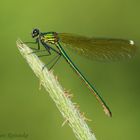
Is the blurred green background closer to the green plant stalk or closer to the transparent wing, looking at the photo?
the transparent wing

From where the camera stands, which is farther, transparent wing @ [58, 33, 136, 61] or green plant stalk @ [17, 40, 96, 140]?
transparent wing @ [58, 33, 136, 61]

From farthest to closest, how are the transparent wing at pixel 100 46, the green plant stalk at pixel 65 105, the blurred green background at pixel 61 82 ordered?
1. the blurred green background at pixel 61 82
2. the transparent wing at pixel 100 46
3. the green plant stalk at pixel 65 105

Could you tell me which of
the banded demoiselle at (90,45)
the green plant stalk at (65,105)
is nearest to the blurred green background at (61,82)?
the banded demoiselle at (90,45)

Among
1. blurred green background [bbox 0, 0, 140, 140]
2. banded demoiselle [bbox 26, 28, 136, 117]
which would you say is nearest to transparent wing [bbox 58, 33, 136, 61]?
banded demoiselle [bbox 26, 28, 136, 117]

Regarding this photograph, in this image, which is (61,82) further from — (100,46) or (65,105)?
(65,105)

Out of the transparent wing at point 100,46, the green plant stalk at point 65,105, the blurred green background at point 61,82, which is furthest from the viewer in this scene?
the blurred green background at point 61,82

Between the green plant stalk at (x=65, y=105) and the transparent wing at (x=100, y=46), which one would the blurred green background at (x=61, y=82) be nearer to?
the transparent wing at (x=100, y=46)
